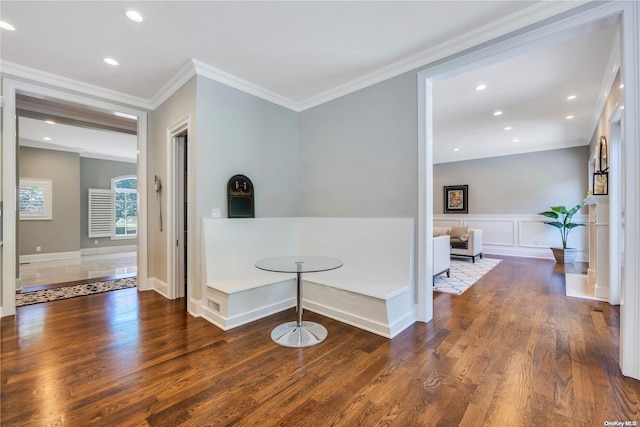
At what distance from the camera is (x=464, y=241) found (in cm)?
639

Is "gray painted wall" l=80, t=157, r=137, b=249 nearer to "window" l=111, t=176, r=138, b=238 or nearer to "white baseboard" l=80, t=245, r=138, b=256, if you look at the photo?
"white baseboard" l=80, t=245, r=138, b=256

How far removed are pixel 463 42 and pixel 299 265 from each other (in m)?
2.54

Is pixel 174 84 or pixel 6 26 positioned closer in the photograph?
pixel 6 26

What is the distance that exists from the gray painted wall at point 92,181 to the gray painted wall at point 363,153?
716cm

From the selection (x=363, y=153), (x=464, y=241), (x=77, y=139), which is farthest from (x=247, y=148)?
(x=77, y=139)

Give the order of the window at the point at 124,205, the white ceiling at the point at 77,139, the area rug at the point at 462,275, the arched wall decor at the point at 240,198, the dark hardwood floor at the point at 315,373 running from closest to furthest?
1. the dark hardwood floor at the point at 315,373
2. the arched wall decor at the point at 240,198
3. the area rug at the point at 462,275
4. the white ceiling at the point at 77,139
5. the window at the point at 124,205

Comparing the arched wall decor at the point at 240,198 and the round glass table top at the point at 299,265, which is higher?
the arched wall decor at the point at 240,198

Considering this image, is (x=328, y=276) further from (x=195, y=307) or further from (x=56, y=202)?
(x=56, y=202)

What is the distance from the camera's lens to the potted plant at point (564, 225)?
6145 mm

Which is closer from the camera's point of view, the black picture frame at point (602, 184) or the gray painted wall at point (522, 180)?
the black picture frame at point (602, 184)

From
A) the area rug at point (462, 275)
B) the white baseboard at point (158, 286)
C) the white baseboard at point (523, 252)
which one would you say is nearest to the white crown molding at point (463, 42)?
the area rug at point (462, 275)

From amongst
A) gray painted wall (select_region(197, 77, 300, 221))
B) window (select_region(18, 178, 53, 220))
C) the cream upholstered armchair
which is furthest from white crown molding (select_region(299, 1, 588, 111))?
window (select_region(18, 178, 53, 220))

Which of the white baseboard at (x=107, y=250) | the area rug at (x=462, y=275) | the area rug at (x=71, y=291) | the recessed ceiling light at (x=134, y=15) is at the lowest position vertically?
the area rug at (x=462, y=275)

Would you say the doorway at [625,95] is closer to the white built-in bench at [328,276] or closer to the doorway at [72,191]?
the white built-in bench at [328,276]
